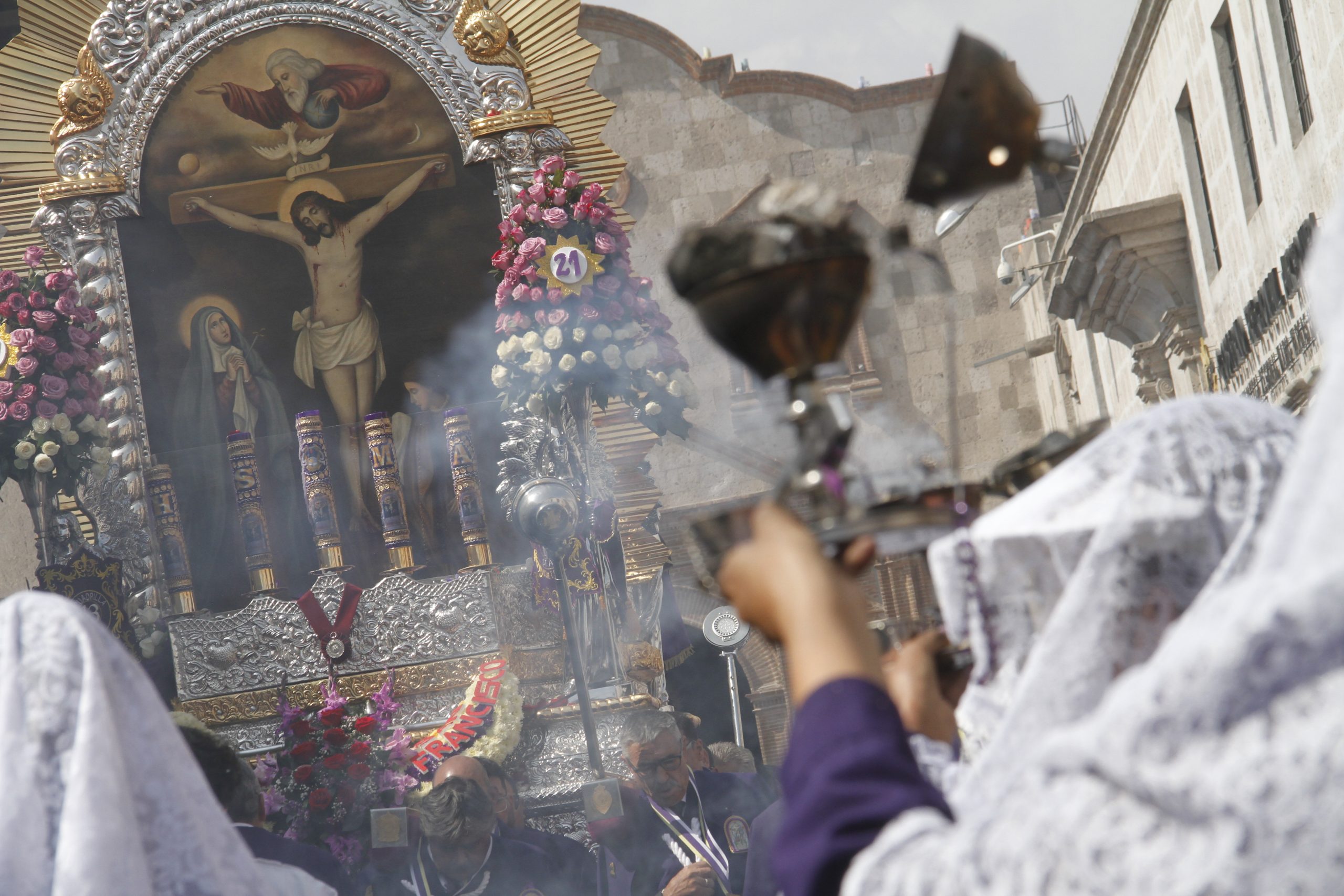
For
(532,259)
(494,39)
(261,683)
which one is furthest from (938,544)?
(494,39)

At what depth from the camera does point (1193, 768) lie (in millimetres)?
762

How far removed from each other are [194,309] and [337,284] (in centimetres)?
70

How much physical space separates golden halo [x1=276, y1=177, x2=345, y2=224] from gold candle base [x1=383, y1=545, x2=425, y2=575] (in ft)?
5.65

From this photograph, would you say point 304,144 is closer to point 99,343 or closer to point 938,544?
point 99,343

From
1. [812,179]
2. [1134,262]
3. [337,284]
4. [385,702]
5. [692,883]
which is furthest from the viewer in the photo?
[812,179]

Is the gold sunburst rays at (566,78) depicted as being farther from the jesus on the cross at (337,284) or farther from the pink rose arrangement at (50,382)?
the pink rose arrangement at (50,382)

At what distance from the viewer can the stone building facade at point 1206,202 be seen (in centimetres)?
583

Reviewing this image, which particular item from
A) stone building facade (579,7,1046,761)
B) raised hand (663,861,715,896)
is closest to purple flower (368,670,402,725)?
raised hand (663,861,715,896)

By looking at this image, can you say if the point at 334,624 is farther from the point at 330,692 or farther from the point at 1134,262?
the point at 1134,262

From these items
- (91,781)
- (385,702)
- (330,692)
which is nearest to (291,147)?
(330,692)

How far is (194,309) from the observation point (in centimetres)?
683

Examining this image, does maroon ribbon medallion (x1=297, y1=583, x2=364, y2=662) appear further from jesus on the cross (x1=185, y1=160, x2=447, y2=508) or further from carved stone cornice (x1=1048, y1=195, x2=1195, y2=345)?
carved stone cornice (x1=1048, y1=195, x2=1195, y2=345)

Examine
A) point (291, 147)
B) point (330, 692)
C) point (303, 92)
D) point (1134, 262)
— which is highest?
point (303, 92)

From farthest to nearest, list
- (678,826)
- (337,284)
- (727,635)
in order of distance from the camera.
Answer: (727,635)
(337,284)
(678,826)
